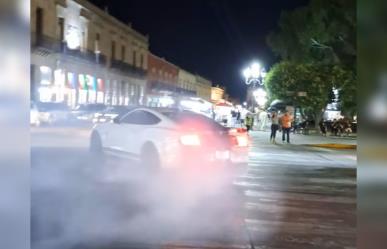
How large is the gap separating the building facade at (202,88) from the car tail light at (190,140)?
88.3 m

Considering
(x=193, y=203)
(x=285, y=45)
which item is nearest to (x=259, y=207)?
(x=193, y=203)

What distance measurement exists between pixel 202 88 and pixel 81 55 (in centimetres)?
6325

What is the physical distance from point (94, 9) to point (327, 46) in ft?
90.2

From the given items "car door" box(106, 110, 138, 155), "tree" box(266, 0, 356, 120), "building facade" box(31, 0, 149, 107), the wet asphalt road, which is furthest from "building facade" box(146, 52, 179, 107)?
the wet asphalt road

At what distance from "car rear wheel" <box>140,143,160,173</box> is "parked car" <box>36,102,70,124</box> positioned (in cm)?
1793

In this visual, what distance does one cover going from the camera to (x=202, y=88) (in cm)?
10794

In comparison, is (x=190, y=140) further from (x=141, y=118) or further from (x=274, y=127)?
(x=274, y=127)

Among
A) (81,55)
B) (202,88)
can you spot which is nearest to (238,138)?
(81,55)

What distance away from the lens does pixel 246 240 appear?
23.6 feet

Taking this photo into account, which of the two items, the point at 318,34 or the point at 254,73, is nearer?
the point at 318,34

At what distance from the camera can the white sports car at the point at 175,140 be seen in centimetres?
1194

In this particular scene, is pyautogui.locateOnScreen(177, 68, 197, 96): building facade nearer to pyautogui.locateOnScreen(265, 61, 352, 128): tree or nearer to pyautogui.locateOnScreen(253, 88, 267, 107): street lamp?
pyautogui.locateOnScreen(253, 88, 267, 107): street lamp

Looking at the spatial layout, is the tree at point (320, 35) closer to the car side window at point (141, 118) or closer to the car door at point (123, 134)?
the car side window at point (141, 118)

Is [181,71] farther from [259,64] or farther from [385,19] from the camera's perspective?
[385,19]
